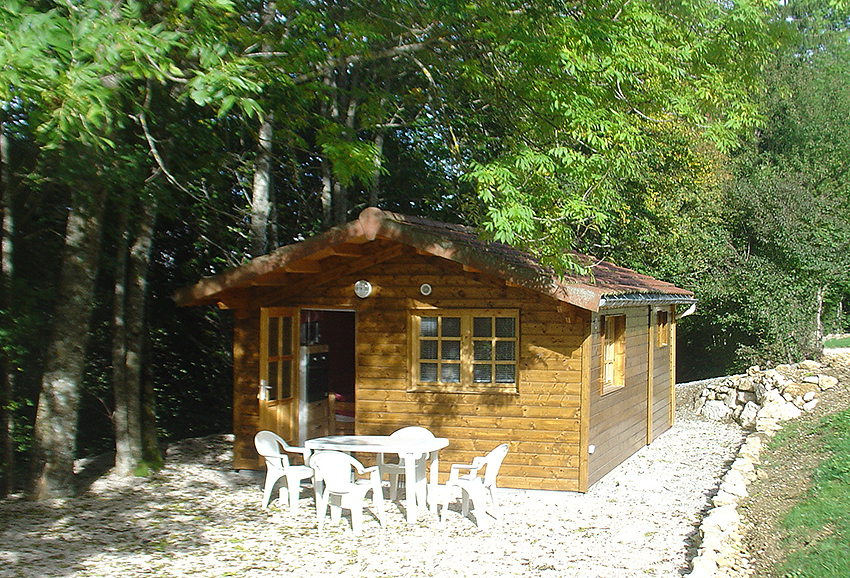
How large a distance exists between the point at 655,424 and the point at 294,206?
7.82 meters

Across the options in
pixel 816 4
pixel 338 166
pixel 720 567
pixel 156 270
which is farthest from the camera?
pixel 816 4

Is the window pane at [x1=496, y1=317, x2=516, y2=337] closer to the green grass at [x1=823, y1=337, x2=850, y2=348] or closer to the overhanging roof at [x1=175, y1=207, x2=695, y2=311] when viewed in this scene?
the overhanging roof at [x1=175, y1=207, x2=695, y2=311]

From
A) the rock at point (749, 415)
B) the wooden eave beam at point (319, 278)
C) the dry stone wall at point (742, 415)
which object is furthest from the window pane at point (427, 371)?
the rock at point (749, 415)

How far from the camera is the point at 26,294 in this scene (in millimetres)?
8898

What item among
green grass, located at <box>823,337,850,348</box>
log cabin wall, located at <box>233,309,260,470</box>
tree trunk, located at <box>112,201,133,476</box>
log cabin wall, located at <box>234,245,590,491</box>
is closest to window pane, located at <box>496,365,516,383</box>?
log cabin wall, located at <box>234,245,590,491</box>

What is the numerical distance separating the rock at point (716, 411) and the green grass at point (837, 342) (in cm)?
617

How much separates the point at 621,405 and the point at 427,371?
2973 millimetres

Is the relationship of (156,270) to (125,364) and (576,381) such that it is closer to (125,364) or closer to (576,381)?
(125,364)

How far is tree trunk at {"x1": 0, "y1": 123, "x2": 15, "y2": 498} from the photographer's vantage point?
877 cm

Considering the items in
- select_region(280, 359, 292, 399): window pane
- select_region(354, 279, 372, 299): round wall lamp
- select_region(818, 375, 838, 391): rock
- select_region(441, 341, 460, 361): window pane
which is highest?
select_region(354, 279, 372, 299): round wall lamp

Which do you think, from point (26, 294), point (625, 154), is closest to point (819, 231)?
point (625, 154)

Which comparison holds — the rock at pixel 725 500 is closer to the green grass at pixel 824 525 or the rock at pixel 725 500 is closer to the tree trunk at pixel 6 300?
the green grass at pixel 824 525

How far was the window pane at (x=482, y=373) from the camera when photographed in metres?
9.27

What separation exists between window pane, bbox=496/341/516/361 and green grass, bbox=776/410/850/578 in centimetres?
333
